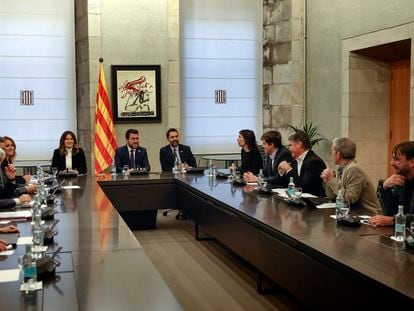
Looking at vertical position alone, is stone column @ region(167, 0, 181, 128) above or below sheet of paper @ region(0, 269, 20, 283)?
above

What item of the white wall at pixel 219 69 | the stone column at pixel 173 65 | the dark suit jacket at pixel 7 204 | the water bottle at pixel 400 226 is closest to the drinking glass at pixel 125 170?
the stone column at pixel 173 65

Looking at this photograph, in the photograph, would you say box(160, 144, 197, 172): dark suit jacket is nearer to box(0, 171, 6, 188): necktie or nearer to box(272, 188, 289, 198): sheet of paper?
box(272, 188, 289, 198): sheet of paper

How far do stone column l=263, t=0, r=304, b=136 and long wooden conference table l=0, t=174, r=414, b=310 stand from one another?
3684 millimetres

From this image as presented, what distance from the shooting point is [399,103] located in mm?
7871

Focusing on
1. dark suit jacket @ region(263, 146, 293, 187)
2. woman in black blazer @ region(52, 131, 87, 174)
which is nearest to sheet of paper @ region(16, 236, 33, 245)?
dark suit jacket @ region(263, 146, 293, 187)

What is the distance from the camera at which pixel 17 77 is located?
8.68m

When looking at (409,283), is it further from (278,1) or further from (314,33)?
(278,1)

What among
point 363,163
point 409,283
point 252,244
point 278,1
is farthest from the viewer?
point 278,1

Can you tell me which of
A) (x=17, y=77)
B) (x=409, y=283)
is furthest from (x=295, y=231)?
(x=17, y=77)

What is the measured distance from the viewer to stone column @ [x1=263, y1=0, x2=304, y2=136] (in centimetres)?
891

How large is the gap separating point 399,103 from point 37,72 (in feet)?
16.5

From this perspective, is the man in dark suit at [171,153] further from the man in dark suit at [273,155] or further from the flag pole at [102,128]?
the man in dark suit at [273,155]

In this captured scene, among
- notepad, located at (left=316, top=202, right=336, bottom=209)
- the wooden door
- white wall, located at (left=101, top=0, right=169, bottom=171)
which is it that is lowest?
notepad, located at (left=316, top=202, right=336, bottom=209)

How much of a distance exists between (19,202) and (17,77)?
14.9ft
